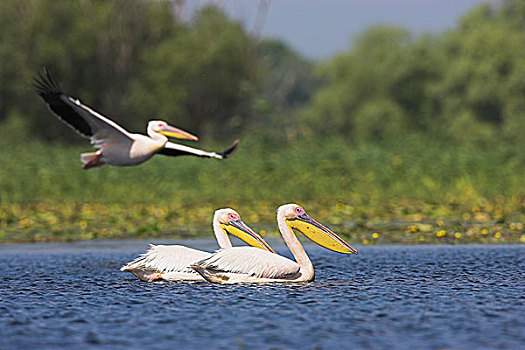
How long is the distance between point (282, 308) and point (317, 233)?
252 cm

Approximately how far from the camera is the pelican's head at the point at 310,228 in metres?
11.1

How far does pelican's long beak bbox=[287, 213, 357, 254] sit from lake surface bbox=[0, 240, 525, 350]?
36cm

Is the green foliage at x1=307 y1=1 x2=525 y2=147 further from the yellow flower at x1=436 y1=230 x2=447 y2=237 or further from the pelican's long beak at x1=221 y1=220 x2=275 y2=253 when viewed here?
the pelican's long beak at x1=221 y1=220 x2=275 y2=253

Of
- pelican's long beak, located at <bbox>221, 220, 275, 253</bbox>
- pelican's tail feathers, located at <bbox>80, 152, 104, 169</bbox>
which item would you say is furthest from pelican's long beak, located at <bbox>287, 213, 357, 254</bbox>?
pelican's tail feathers, located at <bbox>80, 152, 104, 169</bbox>

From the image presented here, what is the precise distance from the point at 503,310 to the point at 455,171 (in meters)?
15.5

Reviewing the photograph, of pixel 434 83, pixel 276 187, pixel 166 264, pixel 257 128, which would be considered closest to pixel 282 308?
pixel 166 264

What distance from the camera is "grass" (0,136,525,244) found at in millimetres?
18641

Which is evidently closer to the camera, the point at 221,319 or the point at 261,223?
the point at 221,319

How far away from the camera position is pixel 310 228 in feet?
36.6

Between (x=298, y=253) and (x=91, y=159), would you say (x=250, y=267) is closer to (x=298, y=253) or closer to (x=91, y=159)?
(x=298, y=253)

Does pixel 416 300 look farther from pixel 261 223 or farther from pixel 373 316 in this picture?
pixel 261 223

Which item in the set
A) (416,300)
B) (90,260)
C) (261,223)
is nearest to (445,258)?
(416,300)

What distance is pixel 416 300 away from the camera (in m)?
9.13

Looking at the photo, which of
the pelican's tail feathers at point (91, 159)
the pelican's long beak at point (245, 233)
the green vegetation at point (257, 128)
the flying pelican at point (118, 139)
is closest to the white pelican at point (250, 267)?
the pelican's long beak at point (245, 233)
